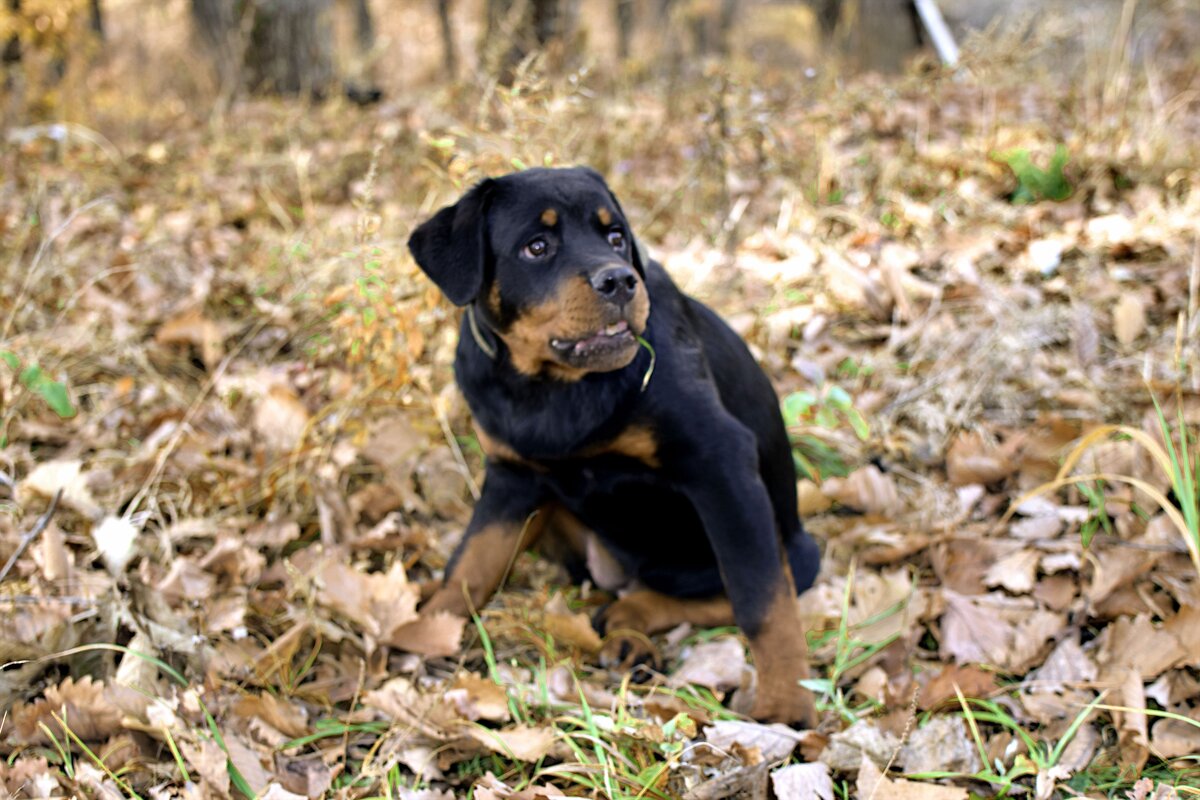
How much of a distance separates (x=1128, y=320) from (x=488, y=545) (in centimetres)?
271

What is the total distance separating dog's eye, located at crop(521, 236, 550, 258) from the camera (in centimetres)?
270

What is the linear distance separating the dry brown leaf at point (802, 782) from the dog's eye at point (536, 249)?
1.35m

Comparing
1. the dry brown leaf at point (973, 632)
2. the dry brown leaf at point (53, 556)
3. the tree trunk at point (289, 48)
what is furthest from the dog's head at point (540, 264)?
the tree trunk at point (289, 48)

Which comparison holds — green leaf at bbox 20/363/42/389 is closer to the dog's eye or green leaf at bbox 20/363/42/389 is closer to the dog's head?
the dog's head

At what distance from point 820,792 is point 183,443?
8.13 ft

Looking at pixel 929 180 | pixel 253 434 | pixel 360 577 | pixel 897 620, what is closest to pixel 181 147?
pixel 253 434

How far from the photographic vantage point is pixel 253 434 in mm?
3830

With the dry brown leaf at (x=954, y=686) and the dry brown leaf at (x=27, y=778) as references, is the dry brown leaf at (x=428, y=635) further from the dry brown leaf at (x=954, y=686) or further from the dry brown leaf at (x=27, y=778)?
the dry brown leaf at (x=954, y=686)

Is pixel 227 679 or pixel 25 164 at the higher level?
pixel 25 164

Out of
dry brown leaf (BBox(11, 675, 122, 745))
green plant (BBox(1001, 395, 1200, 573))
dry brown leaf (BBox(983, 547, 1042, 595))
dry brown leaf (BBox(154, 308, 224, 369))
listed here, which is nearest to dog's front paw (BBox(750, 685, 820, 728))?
dry brown leaf (BBox(983, 547, 1042, 595))

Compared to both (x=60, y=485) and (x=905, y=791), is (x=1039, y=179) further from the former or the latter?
(x=60, y=485)

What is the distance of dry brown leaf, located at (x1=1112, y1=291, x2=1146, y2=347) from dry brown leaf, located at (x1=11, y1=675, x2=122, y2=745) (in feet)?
12.1

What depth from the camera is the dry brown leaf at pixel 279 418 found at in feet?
12.3

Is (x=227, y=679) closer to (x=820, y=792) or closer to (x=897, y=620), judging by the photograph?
(x=820, y=792)
